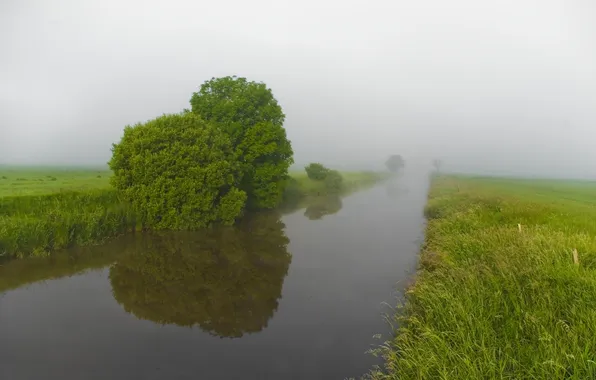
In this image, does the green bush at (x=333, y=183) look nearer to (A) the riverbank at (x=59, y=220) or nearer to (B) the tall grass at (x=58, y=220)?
(A) the riverbank at (x=59, y=220)

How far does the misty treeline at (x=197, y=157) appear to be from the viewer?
27422mm

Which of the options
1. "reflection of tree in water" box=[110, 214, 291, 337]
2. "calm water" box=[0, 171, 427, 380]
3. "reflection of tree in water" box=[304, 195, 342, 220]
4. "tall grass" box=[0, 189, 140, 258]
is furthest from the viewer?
"reflection of tree in water" box=[304, 195, 342, 220]

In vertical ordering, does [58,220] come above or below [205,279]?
above

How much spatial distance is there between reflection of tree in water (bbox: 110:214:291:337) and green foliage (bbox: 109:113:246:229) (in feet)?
6.97

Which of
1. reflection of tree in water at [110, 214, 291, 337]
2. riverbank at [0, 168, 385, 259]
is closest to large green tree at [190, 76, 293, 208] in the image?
reflection of tree in water at [110, 214, 291, 337]

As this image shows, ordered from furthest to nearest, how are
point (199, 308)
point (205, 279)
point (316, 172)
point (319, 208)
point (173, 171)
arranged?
point (316, 172) < point (319, 208) < point (173, 171) < point (205, 279) < point (199, 308)

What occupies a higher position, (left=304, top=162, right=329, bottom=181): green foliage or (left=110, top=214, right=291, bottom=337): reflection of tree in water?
(left=304, top=162, right=329, bottom=181): green foliage

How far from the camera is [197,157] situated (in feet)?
95.8

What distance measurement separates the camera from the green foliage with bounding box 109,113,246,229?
89.5ft

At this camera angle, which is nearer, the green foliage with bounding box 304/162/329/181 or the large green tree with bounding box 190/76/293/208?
the large green tree with bounding box 190/76/293/208

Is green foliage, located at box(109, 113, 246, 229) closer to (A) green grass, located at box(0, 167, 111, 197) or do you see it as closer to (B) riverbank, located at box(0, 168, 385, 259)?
(B) riverbank, located at box(0, 168, 385, 259)

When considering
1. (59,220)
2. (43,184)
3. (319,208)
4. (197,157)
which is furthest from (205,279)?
(43,184)

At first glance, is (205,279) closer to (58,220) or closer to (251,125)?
(58,220)

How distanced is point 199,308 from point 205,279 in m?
3.56
